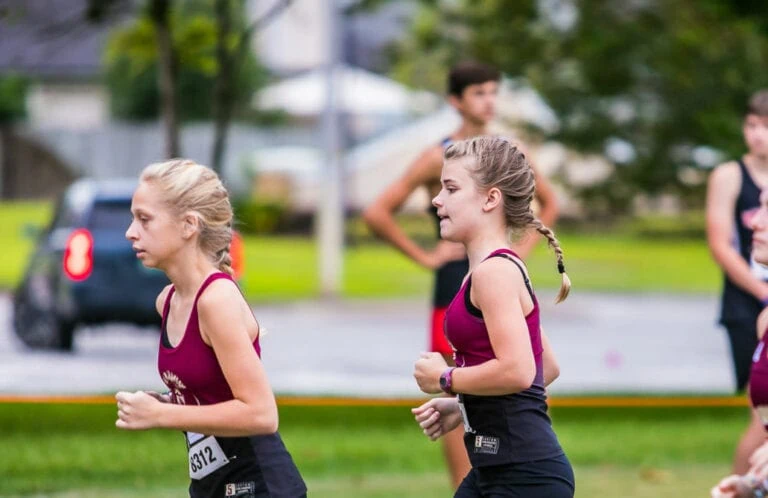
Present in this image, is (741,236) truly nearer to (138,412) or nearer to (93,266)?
(138,412)

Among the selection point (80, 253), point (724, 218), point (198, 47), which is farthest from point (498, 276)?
point (80, 253)

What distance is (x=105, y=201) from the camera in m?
14.5

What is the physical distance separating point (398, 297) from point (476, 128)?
57.7 feet

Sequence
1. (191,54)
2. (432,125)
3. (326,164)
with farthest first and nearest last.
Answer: (432,125) → (326,164) → (191,54)

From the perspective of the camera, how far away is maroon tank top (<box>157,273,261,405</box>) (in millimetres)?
Answer: 4039

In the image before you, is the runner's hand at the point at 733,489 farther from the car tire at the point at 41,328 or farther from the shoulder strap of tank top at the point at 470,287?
the car tire at the point at 41,328

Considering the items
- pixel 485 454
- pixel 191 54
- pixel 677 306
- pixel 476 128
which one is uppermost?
pixel 191 54

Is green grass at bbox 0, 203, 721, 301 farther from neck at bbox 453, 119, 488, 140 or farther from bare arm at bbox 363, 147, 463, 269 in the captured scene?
neck at bbox 453, 119, 488, 140

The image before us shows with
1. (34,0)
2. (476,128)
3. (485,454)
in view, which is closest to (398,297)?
(34,0)

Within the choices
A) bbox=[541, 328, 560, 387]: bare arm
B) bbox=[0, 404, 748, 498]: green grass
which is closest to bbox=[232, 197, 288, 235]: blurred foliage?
bbox=[0, 404, 748, 498]: green grass

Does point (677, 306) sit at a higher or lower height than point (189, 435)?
lower

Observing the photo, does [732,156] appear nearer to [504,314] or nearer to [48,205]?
[504,314]

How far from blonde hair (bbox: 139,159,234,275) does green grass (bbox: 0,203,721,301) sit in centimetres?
1871

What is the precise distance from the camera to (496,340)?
4.07m
